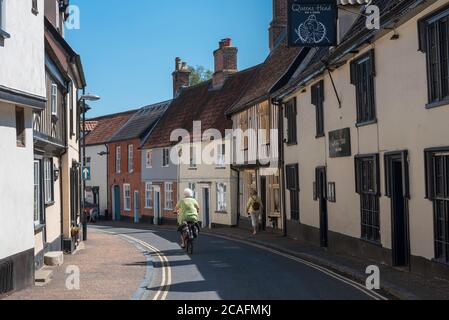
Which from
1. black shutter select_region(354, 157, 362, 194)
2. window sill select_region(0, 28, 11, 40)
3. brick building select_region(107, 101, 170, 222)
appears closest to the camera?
window sill select_region(0, 28, 11, 40)

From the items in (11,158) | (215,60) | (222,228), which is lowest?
(222,228)

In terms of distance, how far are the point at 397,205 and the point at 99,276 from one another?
684cm

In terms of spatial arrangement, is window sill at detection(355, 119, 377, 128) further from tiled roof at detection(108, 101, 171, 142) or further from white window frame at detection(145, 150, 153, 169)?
tiled roof at detection(108, 101, 171, 142)

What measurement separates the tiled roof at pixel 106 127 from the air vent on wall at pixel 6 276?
38829mm

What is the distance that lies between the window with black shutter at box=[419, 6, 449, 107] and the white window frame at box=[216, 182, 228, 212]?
21.2m

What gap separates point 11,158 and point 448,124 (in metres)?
7.72

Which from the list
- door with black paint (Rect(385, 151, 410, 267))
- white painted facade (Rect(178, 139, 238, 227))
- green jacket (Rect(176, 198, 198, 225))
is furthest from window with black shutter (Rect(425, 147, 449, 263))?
white painted facade (Rect(178, 139, 238, 227))

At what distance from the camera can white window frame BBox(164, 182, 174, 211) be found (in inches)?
1528

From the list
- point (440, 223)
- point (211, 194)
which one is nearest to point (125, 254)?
point (440, 223)

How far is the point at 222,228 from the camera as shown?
3161cm

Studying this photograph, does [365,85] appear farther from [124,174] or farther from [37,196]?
[124,174]

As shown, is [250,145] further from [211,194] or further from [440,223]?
[440,223]

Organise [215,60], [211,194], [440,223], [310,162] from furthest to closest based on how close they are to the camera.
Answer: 1. [215,60]
2. [211,194]
3. [310,162]
4. [440,223]

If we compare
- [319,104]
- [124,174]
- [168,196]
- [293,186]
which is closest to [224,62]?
[168,196]
